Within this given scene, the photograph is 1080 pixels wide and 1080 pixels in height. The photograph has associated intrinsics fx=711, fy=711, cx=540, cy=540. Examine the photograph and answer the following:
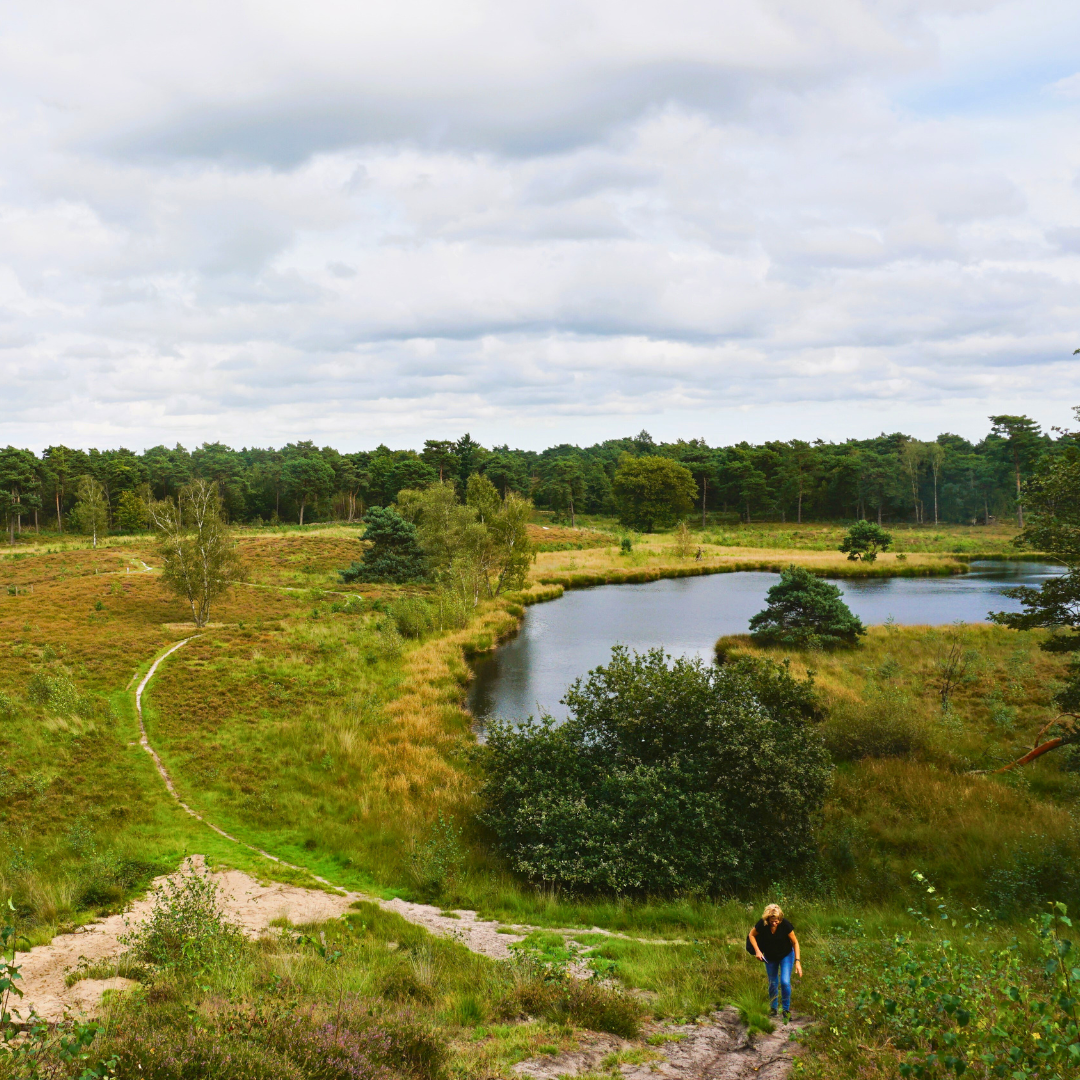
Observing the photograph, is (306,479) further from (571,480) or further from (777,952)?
(777,952)

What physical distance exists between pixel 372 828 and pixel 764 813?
29.6 feet

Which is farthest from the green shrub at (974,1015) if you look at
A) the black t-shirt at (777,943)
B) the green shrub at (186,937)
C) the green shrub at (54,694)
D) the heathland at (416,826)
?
the green shrub at (54,694)

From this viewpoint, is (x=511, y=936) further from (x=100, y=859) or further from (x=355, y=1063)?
(x=100, y=859)

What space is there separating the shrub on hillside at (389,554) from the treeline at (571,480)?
144ft

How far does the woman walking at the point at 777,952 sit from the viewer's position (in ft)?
28.6

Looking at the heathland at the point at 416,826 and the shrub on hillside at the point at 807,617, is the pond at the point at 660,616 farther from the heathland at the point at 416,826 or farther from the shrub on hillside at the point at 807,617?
the shrub on hillside at the point at 807,617

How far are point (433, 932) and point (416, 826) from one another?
17.0 ft

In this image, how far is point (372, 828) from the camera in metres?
17.0

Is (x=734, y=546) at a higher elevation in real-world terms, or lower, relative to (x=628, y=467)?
lower

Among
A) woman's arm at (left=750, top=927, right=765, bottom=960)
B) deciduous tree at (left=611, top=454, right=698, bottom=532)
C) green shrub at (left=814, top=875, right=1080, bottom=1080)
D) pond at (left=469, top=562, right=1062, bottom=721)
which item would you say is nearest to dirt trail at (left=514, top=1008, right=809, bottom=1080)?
green shrub at (left=814, top=875, right=1080, bottom=1080)

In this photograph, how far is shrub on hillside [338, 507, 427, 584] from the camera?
54.5 meters

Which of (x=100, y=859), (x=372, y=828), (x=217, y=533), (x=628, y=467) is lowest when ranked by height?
(x=372, y=828)

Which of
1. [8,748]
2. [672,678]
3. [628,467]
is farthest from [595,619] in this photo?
[628,467]

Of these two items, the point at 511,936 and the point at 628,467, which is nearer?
the point at 511,936
